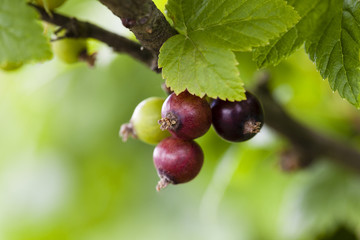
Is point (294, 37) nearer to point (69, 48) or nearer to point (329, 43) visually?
point (329, 43)

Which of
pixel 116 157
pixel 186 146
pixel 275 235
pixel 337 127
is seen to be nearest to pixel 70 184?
pixel 116 157

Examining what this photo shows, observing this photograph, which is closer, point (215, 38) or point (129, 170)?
point (215, 38)

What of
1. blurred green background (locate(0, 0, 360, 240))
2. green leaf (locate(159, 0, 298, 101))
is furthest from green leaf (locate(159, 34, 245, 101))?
blurred green background (locate(0, 0, 360, 240))

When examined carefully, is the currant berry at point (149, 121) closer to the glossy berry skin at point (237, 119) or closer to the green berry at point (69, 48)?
the glossy berry skin at point (237, 119)

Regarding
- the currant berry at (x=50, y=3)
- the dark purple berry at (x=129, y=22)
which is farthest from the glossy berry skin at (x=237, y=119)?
the currant berry at (x=50, y=3)

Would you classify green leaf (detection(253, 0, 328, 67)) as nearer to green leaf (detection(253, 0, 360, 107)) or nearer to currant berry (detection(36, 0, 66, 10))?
green leaf (detection(253, 0, 360, 107))

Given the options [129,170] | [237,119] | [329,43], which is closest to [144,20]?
[237,119]
